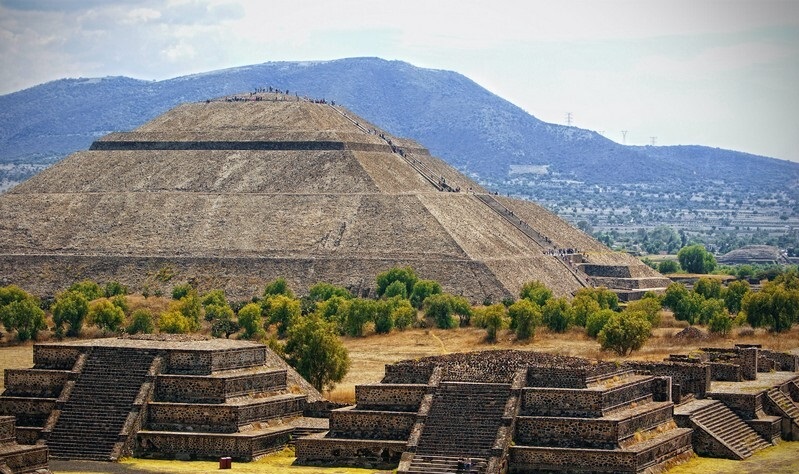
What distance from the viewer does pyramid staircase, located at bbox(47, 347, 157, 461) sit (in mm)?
61469

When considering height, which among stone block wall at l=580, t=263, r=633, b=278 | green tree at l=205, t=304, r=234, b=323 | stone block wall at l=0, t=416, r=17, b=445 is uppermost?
stone block wall at l=0, t=416, r=17, b=445

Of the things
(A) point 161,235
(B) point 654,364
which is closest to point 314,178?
(A) point 161,235

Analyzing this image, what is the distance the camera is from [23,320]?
108 m

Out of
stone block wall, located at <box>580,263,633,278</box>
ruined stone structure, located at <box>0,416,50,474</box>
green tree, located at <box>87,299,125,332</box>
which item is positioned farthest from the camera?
stone block wall, located at <box>580,263,633,278</box>

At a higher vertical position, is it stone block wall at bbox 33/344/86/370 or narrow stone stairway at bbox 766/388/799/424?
stone block wall at bbox 33/344/86/370

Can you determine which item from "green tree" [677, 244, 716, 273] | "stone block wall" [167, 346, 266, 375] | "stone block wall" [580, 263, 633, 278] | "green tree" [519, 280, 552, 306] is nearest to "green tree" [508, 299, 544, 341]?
"green tree" [519, 280, 552, 306]

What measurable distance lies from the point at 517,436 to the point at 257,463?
9142 millimetres

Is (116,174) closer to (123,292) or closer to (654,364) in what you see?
(123,292)

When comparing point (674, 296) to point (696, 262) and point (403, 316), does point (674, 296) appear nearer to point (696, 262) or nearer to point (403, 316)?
point (403, 316)

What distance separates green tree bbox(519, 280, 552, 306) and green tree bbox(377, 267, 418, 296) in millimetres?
8121

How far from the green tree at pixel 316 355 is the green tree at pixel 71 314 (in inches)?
1416

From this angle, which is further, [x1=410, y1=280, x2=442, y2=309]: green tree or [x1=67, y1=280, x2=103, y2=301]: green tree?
[x1=410, y1=280, x2=442, y2=309]: green tree

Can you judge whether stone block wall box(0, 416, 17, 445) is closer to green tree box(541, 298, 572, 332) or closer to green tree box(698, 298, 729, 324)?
green tree box(541, 298, 572, 332)

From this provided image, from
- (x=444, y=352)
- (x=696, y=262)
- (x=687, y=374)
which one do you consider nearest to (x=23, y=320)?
(x=444, y=352)
